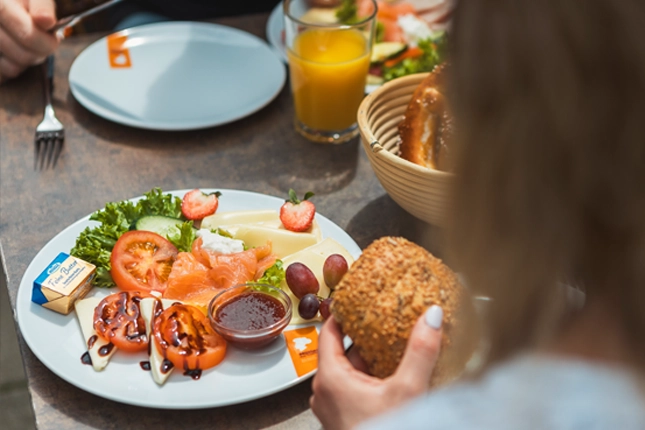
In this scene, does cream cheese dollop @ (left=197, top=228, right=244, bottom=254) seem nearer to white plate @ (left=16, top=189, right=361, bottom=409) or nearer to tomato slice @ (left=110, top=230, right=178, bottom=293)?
tomato slice @ (left=110, top=230, right=178, bottom=293)

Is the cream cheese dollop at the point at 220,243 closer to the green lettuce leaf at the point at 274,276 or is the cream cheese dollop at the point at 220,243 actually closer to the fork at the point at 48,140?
the green lettuce leaf at the point at 274,276

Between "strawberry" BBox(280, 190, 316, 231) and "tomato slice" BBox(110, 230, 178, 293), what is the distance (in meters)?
0.27

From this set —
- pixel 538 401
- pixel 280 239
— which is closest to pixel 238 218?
pixel 280 239

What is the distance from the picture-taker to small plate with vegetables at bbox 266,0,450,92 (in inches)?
95.3

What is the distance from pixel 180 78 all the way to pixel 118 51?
29 cm

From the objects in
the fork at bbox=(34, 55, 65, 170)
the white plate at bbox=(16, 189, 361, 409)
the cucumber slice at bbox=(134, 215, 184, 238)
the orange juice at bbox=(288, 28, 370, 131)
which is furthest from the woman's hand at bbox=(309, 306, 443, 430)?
the fork at bbox=(34, 55, 65, 170)

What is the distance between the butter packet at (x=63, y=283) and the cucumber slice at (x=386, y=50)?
53.0 inches

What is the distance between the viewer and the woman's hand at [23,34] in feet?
7.21

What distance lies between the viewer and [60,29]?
228 centimetres

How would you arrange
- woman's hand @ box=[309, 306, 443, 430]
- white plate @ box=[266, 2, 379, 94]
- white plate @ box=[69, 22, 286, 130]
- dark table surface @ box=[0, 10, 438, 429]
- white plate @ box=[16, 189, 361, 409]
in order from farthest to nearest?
white plate @ box=[266, 2, 379, 94] < white plate @ box=[69, 22, 286, 130] < dark table surface @ box=[0, 10, 438, 429] < white plate @ box=[16, 189, 361, 409] < woman's hand @ box=[309, 306, 443, 430]

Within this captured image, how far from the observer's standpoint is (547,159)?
75 centimetres

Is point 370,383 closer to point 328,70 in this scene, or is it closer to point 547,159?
point 547,159

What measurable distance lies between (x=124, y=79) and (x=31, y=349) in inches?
48.5

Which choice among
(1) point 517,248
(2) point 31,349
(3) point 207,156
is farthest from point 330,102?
(1) point 517,248
